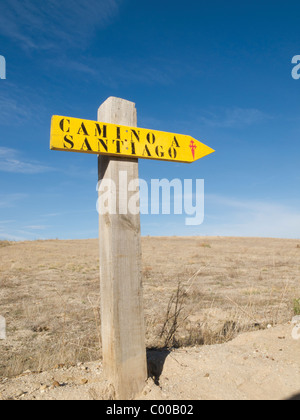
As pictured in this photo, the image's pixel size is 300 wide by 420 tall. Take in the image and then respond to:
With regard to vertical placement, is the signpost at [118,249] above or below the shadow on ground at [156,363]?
above

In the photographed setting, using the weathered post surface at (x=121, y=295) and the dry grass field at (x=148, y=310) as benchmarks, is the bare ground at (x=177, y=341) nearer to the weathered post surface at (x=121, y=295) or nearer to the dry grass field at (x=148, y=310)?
the dry grass field at (x=148, y=310)

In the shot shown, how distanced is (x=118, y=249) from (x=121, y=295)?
42cm

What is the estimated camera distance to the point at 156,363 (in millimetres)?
3408

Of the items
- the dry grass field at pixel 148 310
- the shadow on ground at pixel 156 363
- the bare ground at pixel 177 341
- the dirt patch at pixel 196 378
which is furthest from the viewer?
the dry grass field at pixel 148 310

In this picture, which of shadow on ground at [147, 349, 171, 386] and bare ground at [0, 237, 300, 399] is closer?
bare ground at [0, 237, 300, 399]

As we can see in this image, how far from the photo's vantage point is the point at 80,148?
112 inches

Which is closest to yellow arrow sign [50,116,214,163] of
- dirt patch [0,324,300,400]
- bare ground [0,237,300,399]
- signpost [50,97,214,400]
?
signpost [50,97,214,400]

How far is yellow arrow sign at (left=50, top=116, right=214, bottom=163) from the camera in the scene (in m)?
2.82

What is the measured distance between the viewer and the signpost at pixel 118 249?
2844 mm

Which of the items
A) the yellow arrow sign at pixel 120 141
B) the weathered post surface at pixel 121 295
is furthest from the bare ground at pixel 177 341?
the yellow arrow sign at pixel 120 141

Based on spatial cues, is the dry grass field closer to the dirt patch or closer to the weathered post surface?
the dirt patch

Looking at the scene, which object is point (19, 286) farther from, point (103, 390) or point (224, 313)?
point (103, 390)

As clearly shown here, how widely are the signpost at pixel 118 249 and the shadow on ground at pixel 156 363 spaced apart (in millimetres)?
352

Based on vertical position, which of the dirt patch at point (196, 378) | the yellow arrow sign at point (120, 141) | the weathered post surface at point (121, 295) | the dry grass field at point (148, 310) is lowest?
the dry grass field at point (148, 310)
